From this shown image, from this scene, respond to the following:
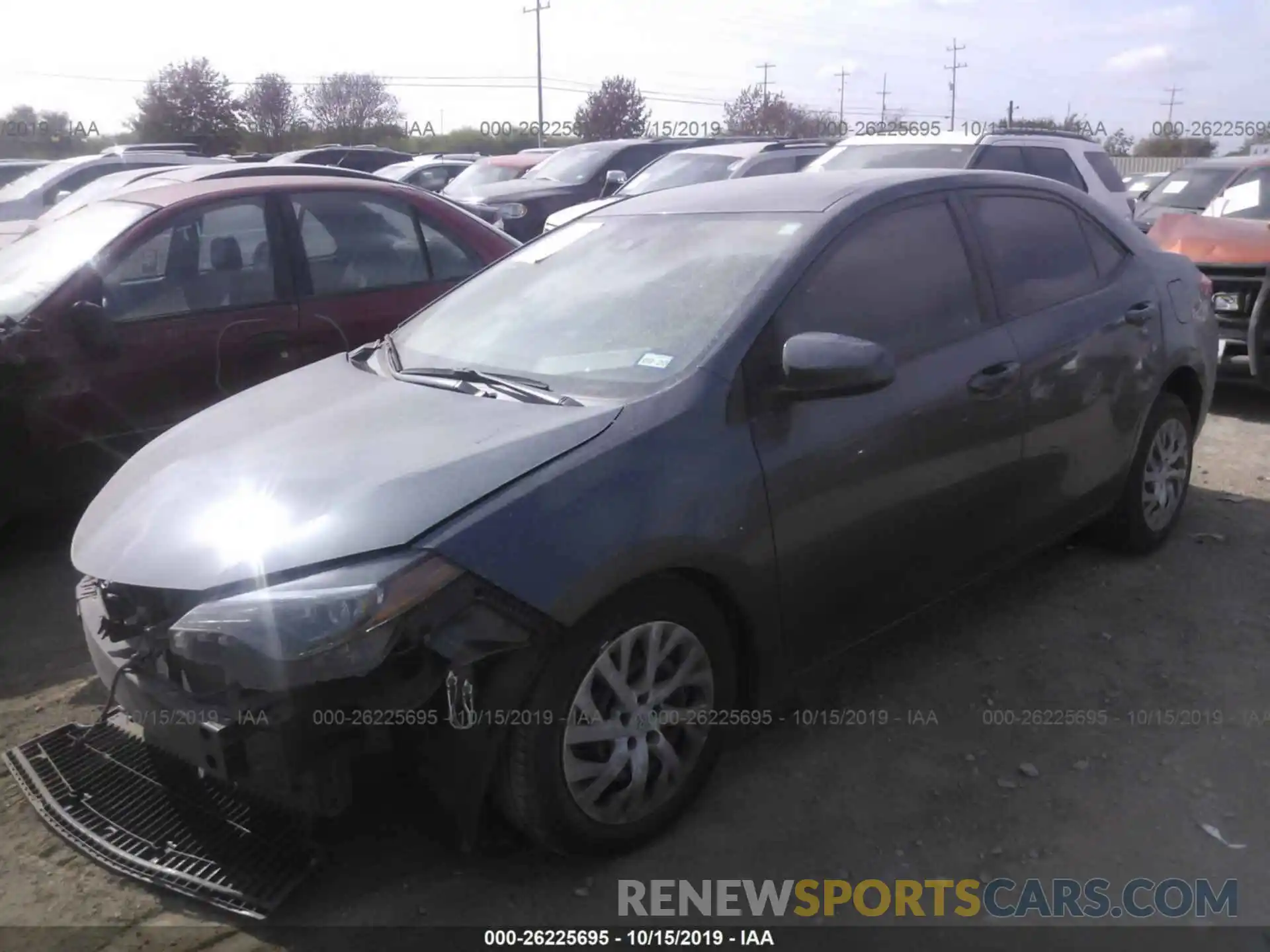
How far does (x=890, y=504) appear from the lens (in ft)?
11.1

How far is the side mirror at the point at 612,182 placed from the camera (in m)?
12.8

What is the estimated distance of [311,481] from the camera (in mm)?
2785

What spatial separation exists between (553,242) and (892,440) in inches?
59.3

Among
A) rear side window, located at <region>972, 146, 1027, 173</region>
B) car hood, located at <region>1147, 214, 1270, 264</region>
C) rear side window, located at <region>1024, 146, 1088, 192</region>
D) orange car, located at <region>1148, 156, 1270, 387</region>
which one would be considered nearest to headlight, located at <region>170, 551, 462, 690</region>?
orange car, located at <region>1148, 156, 1270, 387</region>

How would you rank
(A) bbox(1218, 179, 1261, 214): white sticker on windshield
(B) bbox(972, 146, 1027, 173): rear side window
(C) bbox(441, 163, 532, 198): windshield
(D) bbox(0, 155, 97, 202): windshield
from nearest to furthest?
(A) bbox(1218, 179, 1261, 214): white sticker on windshield < (B) bbox(972, 146, 1027, 173): rear side window < (D) bbox(0, 155, 97, 202): windshield < (C) bbox(441, 163, 532, 198): windshield

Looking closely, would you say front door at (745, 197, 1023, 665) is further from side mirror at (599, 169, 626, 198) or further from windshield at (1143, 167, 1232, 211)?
side mirror at (599, 169, 626, 198)

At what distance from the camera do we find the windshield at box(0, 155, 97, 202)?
447 inches

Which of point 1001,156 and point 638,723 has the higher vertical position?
point 1001,156

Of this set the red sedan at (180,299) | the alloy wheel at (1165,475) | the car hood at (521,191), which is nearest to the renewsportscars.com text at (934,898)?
the alloy wheel at (1165,475)

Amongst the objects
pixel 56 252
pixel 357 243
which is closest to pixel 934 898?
pixel 357 243

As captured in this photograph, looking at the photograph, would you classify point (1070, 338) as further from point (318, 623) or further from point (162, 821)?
point (162, 821)

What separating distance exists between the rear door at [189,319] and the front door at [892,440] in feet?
10.4

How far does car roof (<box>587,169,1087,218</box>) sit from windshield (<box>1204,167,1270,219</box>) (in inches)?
197

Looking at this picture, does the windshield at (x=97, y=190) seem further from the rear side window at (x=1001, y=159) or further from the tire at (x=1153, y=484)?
the tire at (x=1153, y=484)
